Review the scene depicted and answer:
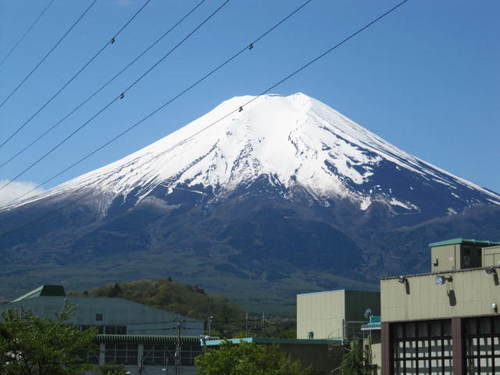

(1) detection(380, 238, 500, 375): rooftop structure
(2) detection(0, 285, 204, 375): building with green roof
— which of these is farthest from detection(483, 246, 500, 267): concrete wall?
(2) detection(0, 285, 204, 375): building with green roof

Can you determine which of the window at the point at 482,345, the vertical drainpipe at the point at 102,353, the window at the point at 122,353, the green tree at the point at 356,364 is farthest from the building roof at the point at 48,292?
the window at the point at 482,345

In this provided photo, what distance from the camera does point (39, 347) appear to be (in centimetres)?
4497

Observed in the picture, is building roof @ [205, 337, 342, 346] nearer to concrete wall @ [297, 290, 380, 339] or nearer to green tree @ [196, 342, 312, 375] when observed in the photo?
green tree @ [196, 342, 312, 375]

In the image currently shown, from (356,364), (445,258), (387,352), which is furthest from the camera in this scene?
(356,364)

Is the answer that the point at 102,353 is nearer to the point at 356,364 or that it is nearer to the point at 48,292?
the point at 48,292

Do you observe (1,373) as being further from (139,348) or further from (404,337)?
(139,348)

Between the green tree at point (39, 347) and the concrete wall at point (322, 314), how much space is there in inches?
1643

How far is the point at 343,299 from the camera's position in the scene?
3376 inches

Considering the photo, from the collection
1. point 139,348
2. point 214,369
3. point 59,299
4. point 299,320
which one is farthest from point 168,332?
point 214,369

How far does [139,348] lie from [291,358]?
119 feet

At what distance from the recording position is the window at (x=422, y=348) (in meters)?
51.1

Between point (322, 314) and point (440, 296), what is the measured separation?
1518 inches

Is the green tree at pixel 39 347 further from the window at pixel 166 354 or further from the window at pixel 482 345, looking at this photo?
the window at pixel 166 354

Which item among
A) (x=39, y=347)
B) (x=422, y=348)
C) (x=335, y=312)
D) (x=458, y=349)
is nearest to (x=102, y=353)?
(x=335, y=312)
